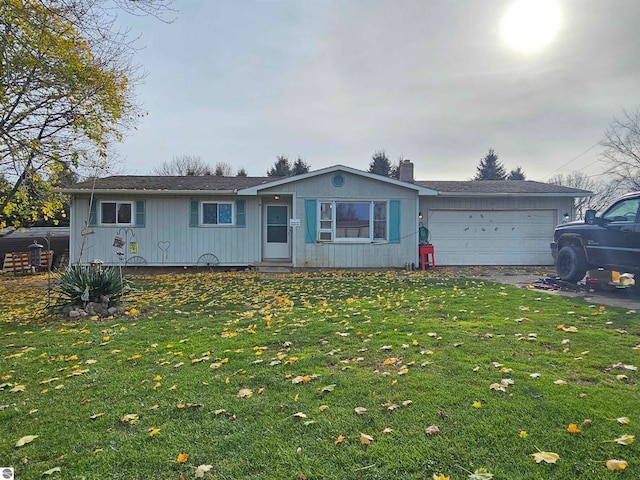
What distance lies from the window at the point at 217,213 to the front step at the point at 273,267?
71.5 inches

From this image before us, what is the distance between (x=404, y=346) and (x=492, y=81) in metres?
10.8

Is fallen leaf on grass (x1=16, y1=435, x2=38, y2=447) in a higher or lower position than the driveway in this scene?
lower

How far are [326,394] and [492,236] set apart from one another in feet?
42.8

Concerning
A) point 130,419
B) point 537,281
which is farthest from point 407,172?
point 130,419

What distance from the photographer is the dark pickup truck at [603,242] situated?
751 cm

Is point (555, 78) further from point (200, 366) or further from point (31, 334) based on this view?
point (31, 334)

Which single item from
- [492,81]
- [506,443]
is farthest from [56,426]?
[492,81]

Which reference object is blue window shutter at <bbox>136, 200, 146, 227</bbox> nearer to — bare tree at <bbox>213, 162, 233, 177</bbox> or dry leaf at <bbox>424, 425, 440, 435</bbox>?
dry leaf at <bbox>424, 425, 440, 435</bbox>

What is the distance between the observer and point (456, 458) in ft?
7.48

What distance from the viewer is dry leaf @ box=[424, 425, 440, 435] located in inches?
101

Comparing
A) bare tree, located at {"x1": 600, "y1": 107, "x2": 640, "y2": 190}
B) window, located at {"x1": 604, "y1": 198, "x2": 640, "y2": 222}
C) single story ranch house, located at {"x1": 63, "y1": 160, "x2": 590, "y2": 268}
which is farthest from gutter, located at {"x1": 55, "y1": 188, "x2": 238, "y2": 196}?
bare tree, located at {"x1": 600, "y1": 107, "x2": 640, "y2": 190}

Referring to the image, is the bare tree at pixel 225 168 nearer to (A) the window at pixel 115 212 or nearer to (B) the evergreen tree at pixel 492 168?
(B) the evergreen tree at pixel 492 168

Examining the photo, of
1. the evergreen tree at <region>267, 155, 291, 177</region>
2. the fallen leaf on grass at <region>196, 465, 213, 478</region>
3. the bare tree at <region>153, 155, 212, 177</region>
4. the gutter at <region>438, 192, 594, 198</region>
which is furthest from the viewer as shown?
the bare tree at <region>153, 155, 212, 177</region>

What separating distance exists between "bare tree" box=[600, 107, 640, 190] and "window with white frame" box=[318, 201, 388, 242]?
2540cm
